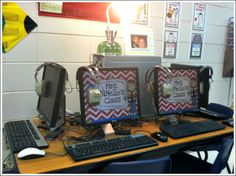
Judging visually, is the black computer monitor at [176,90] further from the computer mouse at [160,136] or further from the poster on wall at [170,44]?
the poster on wall at [170,44]

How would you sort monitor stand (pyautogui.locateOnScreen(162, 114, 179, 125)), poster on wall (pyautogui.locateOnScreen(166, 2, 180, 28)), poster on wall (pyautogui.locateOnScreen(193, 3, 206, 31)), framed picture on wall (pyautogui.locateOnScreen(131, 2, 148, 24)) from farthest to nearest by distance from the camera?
poster on wall (pyautogui.locateOnScreen(193, 3, 206, 31)) → poster on wall (pyautogui.locateOnScreen(166, 2, 180, 28)) → framed picture on wall (pyautogui.locateOnScreen(131, 2, 148, 24)) → monitor stand (pyautogui.locateOnScreen(162, 114, 179, 125))

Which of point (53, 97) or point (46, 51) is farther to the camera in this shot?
point (46, 51)

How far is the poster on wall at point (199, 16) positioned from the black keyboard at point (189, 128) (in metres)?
1.35

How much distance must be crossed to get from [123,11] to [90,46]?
46 cm

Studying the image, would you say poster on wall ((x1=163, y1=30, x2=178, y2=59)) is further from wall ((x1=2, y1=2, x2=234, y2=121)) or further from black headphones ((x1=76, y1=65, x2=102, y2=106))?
black headphones ((x1=76, y1=65, x2=102, y2=106))

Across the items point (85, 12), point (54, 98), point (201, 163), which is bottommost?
point (201, 163)

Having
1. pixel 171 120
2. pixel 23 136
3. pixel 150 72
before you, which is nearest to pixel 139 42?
pixel 150 72

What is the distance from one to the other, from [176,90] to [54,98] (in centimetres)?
91

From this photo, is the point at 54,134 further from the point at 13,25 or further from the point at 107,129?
the point at 13,25

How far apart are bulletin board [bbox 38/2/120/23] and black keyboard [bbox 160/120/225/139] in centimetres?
111

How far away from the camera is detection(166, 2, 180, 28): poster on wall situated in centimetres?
254

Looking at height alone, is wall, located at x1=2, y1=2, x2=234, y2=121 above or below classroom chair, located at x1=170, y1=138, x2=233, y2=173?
above

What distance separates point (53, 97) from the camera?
1.50 meters

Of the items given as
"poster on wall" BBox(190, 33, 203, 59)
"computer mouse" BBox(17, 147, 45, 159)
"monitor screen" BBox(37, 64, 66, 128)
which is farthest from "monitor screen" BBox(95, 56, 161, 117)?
"poster on wall" BBox(190, 33, 203, 59)
